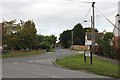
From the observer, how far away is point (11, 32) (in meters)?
64.1

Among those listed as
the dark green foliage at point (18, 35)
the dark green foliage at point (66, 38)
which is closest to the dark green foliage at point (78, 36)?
the dark green foliage at point (66, 38)

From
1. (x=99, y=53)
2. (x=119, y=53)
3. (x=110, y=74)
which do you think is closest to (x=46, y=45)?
(x=99, y=53)

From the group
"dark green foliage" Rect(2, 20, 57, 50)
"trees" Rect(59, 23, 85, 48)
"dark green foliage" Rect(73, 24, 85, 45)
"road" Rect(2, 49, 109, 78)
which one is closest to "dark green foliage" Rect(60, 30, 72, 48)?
"trees" Rect(59, 23, 85, 48)

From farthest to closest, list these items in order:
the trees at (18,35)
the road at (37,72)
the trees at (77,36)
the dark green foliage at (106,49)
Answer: the trees at (77,36), the trees at (18,35), the dark green foliage at (106,49), the road at (37,72)

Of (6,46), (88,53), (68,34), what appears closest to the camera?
(88,53)

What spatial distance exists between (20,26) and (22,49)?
6409mm

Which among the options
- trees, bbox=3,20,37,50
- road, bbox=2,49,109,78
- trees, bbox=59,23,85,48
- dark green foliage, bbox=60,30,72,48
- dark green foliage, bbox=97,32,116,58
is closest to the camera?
road, bbox=2,49,109,78

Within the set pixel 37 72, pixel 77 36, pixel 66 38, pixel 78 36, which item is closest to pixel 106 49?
pixel 37 72

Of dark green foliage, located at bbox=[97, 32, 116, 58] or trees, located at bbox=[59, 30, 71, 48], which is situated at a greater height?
trees, located at bbox=[59, 30, 71, 48]

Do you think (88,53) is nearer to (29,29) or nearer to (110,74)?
(110,74)

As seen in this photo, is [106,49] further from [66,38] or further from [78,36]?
[66,38]

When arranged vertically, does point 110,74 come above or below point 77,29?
below

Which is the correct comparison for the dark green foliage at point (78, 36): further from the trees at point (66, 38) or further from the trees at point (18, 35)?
the trees at point (18, 35)

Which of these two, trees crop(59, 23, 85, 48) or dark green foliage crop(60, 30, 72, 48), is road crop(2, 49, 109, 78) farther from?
dark green foliage crop(60, 30, 72, 48)
